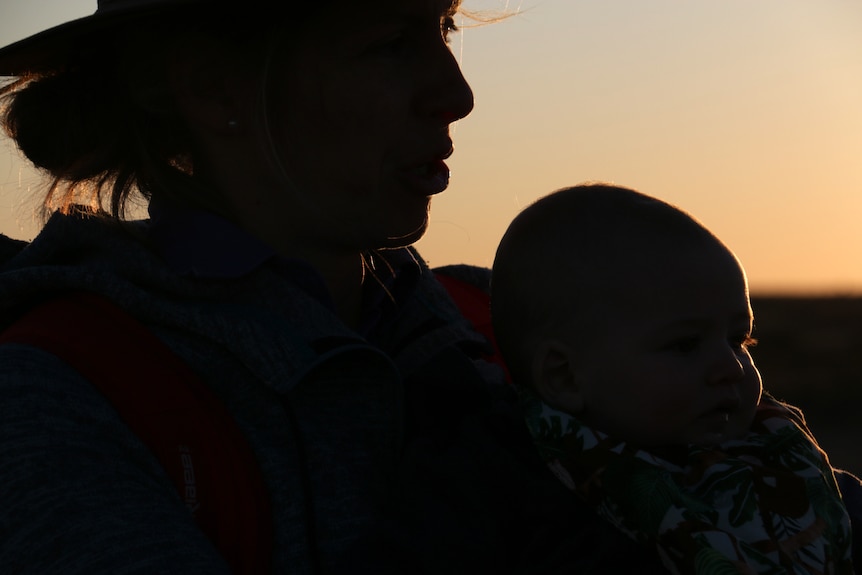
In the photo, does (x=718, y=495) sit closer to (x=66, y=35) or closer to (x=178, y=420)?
(x=178, y=420)

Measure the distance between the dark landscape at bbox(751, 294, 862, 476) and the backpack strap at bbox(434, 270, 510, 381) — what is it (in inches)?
253

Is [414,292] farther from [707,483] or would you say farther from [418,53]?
[707,483]

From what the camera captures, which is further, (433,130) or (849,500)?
(433,130)

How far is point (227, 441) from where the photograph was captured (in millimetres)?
2111

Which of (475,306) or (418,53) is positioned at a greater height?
(418,53)

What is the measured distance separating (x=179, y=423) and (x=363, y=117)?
0.81 m

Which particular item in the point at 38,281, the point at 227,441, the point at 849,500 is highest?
the point at 38,281

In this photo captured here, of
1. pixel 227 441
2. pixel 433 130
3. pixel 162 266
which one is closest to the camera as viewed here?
pixel 227 441

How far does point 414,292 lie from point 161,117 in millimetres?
728

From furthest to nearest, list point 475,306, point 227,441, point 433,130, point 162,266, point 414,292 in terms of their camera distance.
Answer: point 475,306, point 414,292, point 433,130, point 162,266, point 227,441

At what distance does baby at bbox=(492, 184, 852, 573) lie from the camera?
2096 millimetres

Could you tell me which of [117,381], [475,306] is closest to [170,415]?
[117,381]

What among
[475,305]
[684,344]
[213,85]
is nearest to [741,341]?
[684,344]

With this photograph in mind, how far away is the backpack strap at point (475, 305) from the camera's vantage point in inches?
115
